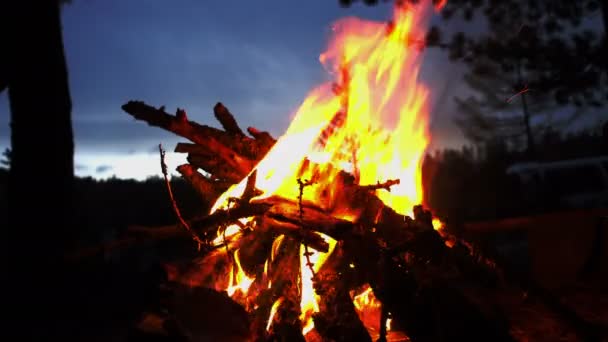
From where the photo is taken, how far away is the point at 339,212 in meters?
3.18

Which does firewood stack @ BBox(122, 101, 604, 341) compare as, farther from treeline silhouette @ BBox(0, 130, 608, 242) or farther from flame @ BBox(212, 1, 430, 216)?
treeline silhouette @ BBox(0, 130, 608, 242)

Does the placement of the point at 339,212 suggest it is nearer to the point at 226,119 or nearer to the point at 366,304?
the point at 366,304

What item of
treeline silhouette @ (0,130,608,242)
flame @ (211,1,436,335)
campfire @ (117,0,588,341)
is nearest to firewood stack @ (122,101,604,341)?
campfire @ (117,0,588,341)

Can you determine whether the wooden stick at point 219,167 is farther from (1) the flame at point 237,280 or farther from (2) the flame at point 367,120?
(1) the flame at point 237,280

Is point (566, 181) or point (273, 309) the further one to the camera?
point (566, 181)

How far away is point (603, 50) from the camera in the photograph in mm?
8898

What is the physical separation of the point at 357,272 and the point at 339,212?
500 millimetres

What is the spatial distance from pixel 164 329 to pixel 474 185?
18121 mm

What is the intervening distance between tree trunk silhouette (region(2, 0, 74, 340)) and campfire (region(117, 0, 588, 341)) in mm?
2056

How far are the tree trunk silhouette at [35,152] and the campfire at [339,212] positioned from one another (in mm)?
2056

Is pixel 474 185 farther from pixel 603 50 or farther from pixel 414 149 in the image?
pixel 414 149

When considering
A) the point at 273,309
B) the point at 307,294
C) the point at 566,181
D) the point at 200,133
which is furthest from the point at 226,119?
the point at 566,181

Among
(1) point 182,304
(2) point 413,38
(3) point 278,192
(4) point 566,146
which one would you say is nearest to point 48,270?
(1) point 182,304

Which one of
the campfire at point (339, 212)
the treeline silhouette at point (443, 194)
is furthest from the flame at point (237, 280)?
the treeline silhouette at point (443, 194)
